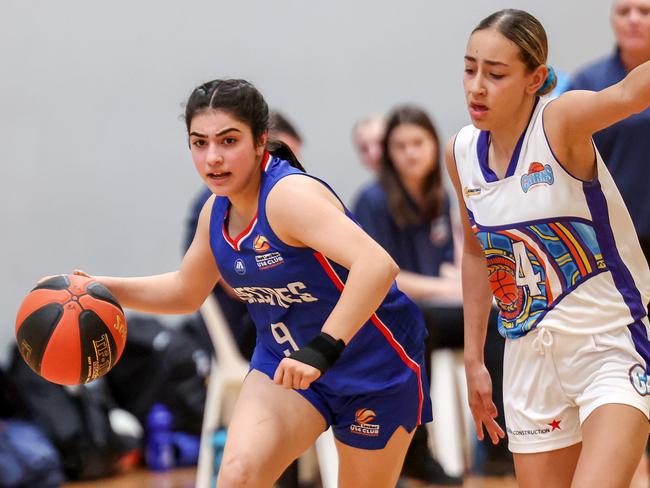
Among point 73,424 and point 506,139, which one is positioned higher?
point 506,139

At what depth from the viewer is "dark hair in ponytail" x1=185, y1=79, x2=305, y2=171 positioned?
338 centimetres

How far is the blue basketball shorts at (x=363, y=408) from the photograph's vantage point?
350cm

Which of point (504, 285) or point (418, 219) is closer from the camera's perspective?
point (504, 285)

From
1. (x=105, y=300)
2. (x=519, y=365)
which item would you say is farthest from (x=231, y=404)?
(x=519, y=365)

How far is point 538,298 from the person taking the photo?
321cm

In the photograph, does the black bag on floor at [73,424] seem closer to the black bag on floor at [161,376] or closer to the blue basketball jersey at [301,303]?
the black bag on floor at [161,376]

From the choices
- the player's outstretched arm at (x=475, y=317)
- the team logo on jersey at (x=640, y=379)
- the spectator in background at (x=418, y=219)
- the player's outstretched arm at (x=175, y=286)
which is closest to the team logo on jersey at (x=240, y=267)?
the player's outstretched arm at (x=175, y=286)

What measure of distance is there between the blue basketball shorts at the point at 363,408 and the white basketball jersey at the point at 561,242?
503 millimetres

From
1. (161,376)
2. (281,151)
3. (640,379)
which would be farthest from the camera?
(161,376)

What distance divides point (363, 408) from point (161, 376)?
3.74 m

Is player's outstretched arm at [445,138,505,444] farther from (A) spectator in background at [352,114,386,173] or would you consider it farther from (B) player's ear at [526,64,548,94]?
(A) spectator in background at [352,114,386,173]

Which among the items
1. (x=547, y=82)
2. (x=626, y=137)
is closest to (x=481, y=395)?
(x=547, y=82)

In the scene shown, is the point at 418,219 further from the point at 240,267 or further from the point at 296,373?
the point at 296,373

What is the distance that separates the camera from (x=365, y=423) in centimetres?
352
